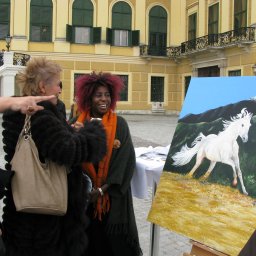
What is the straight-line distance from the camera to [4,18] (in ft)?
92.3

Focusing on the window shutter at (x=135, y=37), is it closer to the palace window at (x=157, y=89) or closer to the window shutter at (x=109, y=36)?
the window shutter at (x=109, y=36)

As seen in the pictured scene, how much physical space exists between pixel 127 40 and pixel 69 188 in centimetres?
2775

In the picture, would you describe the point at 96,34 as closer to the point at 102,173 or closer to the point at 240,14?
the point at 240,14

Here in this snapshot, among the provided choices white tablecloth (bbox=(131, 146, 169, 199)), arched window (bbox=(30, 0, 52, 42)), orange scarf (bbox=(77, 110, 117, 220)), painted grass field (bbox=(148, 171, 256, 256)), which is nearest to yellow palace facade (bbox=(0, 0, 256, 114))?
arched window (bbox=(30, 0, 52, 42))

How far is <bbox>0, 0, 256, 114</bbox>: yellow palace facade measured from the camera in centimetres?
2803

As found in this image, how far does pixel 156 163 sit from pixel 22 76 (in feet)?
4.54

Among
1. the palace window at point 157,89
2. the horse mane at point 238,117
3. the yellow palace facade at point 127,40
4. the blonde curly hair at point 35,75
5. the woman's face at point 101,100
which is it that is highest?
the yellow palace facade at point 127,40

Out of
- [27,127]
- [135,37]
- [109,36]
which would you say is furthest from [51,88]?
[135,37]

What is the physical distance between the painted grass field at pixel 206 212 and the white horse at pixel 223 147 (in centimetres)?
9

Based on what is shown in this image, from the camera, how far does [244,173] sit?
2.59 meters

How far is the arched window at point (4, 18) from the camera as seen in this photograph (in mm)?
28000

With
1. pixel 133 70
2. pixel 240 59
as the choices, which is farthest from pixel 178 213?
pixel 133 70

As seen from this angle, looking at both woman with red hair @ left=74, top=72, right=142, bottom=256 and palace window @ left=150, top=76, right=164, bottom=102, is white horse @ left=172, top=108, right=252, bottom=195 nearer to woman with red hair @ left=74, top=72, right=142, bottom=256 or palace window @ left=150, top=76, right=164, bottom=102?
woman with red hair @ left=74, top=72, right=142, bottom=256

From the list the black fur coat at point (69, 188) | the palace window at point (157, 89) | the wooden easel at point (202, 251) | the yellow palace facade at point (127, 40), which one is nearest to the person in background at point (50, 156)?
the black fur coat at point (69, 188)
